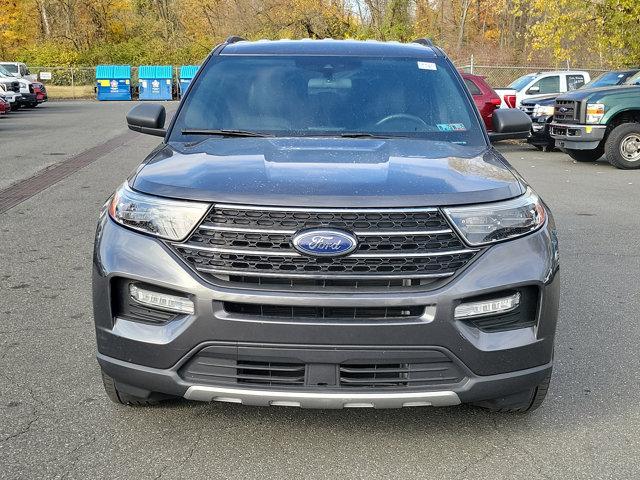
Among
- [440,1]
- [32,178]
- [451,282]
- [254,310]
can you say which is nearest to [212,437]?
[254,310]

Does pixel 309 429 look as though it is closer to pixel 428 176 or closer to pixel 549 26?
pixel 428 176

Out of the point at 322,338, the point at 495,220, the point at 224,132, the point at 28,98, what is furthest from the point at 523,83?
the point at 28,98

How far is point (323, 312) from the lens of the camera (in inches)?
120

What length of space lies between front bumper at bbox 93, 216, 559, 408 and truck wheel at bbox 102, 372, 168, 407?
0.30m

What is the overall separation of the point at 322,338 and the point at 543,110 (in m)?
16.4

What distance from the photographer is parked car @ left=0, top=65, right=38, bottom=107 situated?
32.5 metres

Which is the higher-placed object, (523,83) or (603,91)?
(603,91)

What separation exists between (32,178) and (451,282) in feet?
34.1

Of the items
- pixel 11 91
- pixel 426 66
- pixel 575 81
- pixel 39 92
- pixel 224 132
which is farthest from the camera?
pixel 39 92

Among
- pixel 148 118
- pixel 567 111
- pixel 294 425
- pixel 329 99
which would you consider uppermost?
pixel 329 99

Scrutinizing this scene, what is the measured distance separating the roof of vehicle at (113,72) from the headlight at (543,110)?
3833 centimetres

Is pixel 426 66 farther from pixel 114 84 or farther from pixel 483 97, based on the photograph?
pixel 114 84

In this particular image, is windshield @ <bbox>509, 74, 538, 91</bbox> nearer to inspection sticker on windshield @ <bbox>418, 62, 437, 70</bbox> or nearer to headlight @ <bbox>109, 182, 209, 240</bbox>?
inspection sticker on windshield @ <bbox>418, 62, 437, 70</bbox>

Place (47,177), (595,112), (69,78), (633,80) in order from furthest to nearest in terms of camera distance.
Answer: (69,78)
(633,80)
(595,112)
(47,177)
